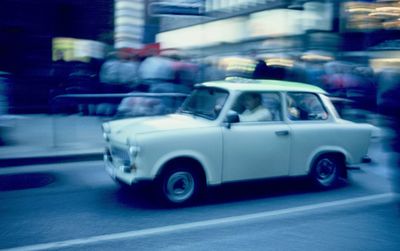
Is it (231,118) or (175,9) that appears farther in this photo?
(175,9)

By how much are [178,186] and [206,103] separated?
1.24 m

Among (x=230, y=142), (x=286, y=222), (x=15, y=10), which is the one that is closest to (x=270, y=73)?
(x=230, y=142)

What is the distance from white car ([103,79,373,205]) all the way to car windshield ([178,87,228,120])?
2cm

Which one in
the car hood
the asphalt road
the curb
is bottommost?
the asphalt road

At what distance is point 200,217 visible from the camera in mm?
5988

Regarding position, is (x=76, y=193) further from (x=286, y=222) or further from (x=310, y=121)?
(x=310, y=121)

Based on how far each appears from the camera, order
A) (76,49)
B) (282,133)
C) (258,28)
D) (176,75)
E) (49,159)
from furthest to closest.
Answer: (258,28)
(76,49)
(176,75)
(49,159)
(282,133)

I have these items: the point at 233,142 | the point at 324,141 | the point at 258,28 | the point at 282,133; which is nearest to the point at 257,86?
the point at 282,133

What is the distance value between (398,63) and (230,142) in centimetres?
1177

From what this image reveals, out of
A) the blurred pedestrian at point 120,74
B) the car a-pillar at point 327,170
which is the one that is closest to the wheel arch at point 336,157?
the car a-pillar at point 327,170

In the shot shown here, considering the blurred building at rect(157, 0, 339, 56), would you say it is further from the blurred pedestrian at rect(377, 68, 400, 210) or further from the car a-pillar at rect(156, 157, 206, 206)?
the blurred pedestrian at rect(377, 68, 400, 210)

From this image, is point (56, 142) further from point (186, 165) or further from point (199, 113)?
point (186, 165)

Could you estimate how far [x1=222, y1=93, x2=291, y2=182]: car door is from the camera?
21.3 feet

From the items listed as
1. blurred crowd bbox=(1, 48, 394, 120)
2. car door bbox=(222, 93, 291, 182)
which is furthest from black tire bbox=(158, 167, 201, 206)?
blurred crowd bbox=(1, 48, 394, 120)
